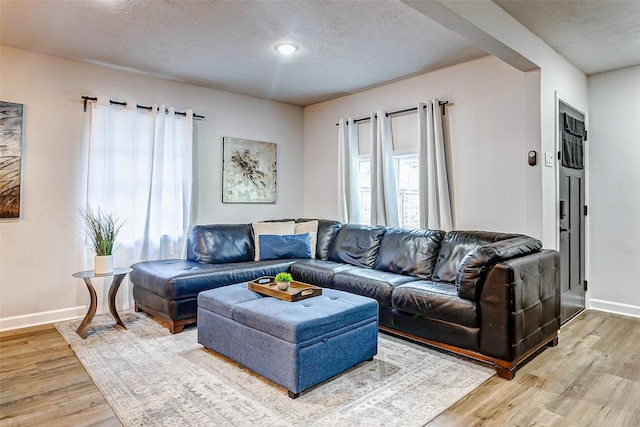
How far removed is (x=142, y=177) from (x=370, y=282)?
2.66m

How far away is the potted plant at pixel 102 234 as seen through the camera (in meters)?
3.35

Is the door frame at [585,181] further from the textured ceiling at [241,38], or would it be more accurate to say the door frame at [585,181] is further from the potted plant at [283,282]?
the potted plant at [283,282]

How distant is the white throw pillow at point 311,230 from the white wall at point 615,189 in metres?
3.04

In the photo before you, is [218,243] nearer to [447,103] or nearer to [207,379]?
[207,379]

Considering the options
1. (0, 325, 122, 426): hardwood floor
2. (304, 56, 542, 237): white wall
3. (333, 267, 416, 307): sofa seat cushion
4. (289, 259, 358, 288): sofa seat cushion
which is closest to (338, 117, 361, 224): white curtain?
(304, 56, 542, 237): white wall

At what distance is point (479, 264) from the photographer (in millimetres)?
2561

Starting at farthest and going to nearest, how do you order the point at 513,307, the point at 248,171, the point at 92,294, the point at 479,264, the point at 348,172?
the point at 248,171 → the point at 348,172 → the point at 92,294 → the point at 479,264 → the point at 513,307

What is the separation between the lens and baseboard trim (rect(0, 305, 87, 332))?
3430 mm

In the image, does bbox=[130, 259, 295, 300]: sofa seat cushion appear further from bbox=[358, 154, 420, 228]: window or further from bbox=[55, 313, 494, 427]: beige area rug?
bbox=[358, 154, 420, 228]: window

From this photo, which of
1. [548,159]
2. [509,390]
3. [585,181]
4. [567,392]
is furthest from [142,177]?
[585,181]

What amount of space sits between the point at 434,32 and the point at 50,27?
3.07 m

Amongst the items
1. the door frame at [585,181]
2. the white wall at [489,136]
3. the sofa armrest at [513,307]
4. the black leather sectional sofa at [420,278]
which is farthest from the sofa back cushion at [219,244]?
the door frame at [585,181]

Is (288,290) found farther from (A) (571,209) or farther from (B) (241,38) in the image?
(A) (571,209)

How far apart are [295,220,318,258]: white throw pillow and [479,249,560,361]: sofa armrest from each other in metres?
2.40
